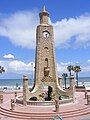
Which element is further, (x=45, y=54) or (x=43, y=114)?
(x=45, y=54)

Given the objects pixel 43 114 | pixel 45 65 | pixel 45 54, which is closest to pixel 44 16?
pixel 45 54

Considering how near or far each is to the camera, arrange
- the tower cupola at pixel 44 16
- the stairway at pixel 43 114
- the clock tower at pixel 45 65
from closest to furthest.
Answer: the stairway at pixel 43 114 < the clock tower at pixel 45 65 < the tower cupola at pixel 44 16

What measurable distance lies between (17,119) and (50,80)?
35.1 feet

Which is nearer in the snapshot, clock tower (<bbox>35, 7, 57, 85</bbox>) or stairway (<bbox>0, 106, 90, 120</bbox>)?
stairway (<bbox>0, 106, 90, 120</bbox>)

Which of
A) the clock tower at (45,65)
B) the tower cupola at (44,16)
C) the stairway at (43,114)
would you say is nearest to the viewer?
the stairway at (43,114)

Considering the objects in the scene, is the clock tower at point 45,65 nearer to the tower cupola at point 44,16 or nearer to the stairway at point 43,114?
the tower cupola at point 44,16

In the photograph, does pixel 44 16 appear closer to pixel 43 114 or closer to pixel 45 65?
pixel 45 65

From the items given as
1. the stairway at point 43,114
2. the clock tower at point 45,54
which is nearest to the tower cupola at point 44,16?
the clock tower at point 45,54

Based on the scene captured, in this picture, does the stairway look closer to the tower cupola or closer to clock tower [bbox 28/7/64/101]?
clock tower [bbox 28/7/64/101]

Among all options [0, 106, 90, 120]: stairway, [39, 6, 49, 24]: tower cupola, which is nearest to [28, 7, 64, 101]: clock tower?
[39, 6, 49, 24]: tower cupola

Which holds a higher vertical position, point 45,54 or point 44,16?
point 44,16

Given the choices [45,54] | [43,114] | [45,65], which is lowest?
[43,114]

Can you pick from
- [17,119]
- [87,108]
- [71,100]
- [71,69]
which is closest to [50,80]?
[71,100]

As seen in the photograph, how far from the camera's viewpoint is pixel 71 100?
122 ft
